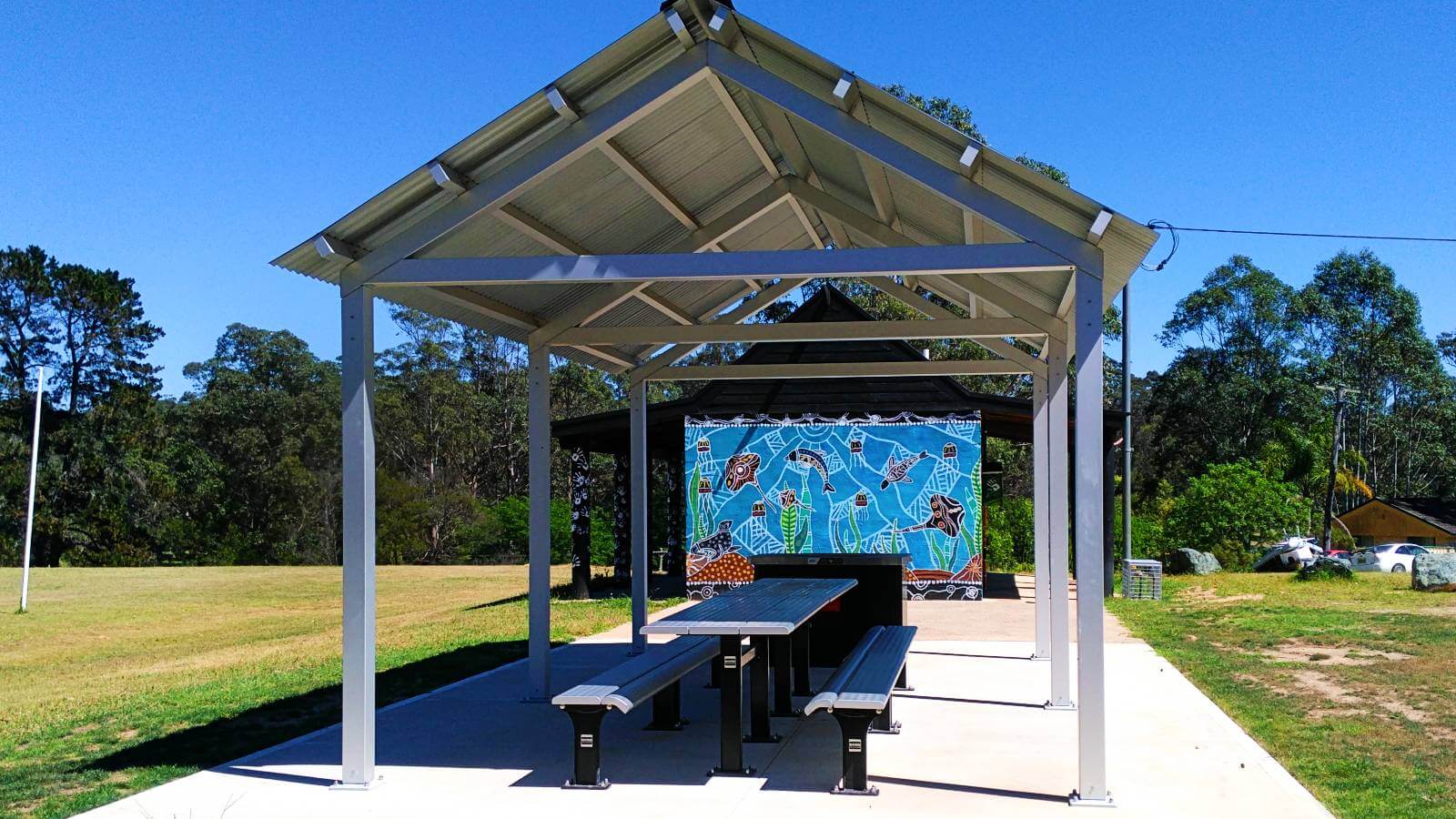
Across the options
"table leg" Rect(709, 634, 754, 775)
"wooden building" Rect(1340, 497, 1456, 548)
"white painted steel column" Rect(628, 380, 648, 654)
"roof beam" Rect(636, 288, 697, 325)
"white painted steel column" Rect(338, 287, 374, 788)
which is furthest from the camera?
"wooden building" Rect(1340, 497, 1456, 548)

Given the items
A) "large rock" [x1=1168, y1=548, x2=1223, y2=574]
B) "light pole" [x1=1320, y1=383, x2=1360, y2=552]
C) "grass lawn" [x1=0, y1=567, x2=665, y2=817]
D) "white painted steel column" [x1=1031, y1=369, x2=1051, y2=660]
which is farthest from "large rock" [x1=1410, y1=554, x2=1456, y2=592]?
"light pole" [x1=1320, y1=383, x2=1360, y2=552]

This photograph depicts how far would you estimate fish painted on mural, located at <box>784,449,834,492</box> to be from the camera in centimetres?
1988

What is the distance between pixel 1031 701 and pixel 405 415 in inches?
1660

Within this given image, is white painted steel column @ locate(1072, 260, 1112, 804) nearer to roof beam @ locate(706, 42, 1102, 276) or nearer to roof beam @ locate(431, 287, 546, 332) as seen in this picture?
roof beam @ locate(706, 42, 1102, 276)

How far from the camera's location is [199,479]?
47.2 meters

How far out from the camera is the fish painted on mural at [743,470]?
65.7 feet

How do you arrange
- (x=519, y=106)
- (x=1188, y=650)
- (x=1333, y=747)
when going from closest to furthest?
(x=519, y=106) → (x=1333, y=747) → (x=1188, y=650)

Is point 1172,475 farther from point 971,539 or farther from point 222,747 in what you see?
point 222,747

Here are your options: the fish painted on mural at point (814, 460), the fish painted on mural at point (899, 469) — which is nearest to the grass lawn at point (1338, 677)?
the fish painted on mural at point (899, 469)

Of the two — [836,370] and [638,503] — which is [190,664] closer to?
[638,503]

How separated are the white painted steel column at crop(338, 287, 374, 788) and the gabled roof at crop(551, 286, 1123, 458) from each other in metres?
12.1

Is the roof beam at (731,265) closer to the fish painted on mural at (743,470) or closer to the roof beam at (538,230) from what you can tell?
the roof beam at (538,230)

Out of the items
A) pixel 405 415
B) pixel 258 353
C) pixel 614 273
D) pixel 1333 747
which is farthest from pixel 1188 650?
pixel 258 353

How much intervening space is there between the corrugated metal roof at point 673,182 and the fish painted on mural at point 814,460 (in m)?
9.32
